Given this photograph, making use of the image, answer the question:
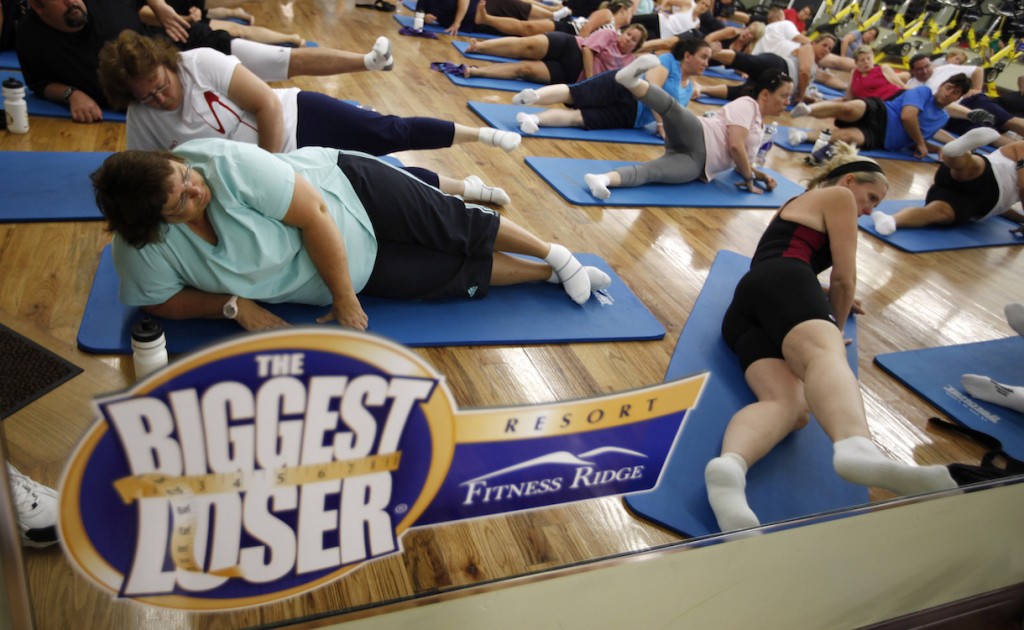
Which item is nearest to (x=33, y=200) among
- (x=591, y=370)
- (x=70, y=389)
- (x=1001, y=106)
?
(x=70, y=389)

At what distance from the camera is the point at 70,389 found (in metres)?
0.67

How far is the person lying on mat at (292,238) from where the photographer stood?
1170mm

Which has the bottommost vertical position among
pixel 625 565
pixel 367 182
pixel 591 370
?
pixel 625 565

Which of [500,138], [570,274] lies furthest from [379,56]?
[570,274]

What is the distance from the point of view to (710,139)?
3818mm

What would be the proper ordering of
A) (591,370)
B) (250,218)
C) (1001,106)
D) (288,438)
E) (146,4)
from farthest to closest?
(1001,106), (146,4), (250,218), (591,370), (288,438)

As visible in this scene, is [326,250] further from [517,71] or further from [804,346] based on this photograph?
[517,71]

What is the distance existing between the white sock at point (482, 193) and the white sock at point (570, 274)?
2.43 ft

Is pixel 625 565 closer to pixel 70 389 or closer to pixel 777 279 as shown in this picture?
pixel 70 389

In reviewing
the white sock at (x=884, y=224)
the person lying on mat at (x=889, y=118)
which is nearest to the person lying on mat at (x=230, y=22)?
the white sock at (x=884, y=224)

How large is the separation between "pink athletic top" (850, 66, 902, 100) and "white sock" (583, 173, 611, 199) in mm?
4221

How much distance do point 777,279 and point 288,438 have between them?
5.85 feet

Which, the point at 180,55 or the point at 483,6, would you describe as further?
the point at 483,6

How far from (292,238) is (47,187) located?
1253mm
